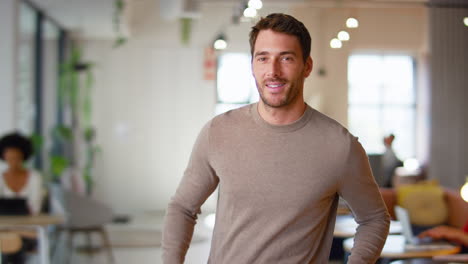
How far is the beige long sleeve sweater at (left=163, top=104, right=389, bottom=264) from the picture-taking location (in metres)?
1.95

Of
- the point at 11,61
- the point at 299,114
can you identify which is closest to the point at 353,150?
the point at 299,114

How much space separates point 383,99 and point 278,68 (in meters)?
12.2

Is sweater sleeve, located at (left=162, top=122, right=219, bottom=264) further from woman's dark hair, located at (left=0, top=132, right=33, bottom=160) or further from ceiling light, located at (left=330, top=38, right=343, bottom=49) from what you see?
woman's dark hair, located at (left=0, top=132, right=33, bottom=160)

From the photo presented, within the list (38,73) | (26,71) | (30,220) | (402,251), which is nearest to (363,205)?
(402,251)

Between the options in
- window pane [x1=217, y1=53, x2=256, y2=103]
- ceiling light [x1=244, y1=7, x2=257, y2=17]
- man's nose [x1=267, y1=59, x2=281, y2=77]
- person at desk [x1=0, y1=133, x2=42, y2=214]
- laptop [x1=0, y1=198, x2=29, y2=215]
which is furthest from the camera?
window pane [x1=217, y1=53, x2=256, y2=103]

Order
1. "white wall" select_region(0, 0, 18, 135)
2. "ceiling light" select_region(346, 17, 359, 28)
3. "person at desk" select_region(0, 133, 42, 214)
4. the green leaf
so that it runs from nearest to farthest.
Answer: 1. "ceiling light" select_region(346, 17, 359, 28)
2. "person at desk" select_region(0, 133, 42, 214)
3. "white wall" select_region(0, 0, 18, 135)
4. the green leaf

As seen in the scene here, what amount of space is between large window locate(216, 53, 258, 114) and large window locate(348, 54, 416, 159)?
105 inches

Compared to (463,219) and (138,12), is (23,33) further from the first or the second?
(463,219)

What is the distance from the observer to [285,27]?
1967 mm

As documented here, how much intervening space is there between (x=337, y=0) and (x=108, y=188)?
784 cm

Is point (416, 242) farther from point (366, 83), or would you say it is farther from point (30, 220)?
point (366, 83)

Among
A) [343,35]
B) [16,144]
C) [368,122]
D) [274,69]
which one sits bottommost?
[368,122]

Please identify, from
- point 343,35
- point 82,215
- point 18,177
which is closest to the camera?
point 343,35

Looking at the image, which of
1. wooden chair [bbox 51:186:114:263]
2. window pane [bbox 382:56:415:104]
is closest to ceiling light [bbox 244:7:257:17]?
wooden chair [bbox 51:186:114:263]
